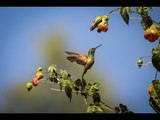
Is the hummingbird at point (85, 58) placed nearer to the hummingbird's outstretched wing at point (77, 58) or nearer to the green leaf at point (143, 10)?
the hummingbird's outstretched wing at point (77, 58)

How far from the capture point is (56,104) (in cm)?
1078

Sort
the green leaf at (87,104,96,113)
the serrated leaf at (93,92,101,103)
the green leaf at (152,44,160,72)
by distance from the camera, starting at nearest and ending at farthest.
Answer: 1. the green leaf at (152,44,160,72)
2. the green leaf at (87,104,96,113)
3. the serrated leaf at (93,92,101,103)

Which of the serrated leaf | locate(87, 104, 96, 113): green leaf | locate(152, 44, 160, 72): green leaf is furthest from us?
the serrated leaf

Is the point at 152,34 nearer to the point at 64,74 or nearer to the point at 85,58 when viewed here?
the point at 85,58

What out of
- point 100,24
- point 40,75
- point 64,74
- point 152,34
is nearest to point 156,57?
point 152,34

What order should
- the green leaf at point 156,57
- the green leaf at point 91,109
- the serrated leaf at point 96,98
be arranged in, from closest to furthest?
the green leaf at point 156,57 < the green leaf at point 91,109 < the serrated leaf at point 96,98

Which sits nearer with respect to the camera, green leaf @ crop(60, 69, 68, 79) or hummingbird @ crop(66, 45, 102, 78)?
hummingbird @ crop(66, 45, 102, 78)

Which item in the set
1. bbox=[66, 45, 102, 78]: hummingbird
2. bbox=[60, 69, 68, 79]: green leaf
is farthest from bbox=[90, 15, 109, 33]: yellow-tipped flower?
bbox=[60, 69, 68, 79]: green leaf

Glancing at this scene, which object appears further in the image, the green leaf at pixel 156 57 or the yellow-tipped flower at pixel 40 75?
the yellow-tipped flower at pixel 40 75

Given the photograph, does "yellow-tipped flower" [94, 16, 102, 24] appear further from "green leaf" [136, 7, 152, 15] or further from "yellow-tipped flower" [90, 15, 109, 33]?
"green leaf" [136, 7, 152, 15]

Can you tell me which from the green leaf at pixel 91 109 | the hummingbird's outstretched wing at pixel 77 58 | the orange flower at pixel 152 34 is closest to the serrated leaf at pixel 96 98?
the green leaf at pixel 91 109
